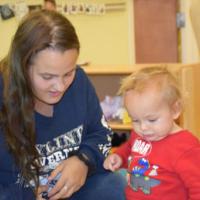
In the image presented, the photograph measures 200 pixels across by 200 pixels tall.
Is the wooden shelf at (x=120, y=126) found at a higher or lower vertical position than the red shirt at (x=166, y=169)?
lower

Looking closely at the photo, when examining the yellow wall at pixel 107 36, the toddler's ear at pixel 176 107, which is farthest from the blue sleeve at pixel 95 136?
the yellow wall at pixel 107 36

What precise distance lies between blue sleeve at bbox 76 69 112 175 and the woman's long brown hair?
19 centimetres

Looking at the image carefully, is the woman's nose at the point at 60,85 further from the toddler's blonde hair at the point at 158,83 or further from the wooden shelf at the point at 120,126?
the wooden shelf at the point at 120,126

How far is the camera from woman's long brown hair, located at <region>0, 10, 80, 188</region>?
1.17 m

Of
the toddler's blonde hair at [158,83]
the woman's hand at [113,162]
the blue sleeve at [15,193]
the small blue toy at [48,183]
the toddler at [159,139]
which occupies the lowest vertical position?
the small blue toy at [48,183]

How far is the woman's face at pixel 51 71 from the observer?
117cm

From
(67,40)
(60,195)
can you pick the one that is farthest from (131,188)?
(67,40)

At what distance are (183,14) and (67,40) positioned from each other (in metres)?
2.09

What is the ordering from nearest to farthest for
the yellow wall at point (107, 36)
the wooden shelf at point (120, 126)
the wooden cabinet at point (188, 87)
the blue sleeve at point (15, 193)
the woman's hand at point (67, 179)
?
the blue sleeve at point (15, 193)
the woman's hand at point (67, 179)
the wooden cabinet at point (188, 87)
the wooden shelf at point (120, 126)
the yellow wall at point (107, 36)

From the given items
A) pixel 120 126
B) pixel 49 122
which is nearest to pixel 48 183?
pixel 49 122

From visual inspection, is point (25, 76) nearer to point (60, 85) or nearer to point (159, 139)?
point (60, 85)

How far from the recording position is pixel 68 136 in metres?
1.42

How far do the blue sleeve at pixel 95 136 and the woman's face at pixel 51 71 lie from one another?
0.24 m

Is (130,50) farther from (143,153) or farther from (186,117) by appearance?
(143,153)
